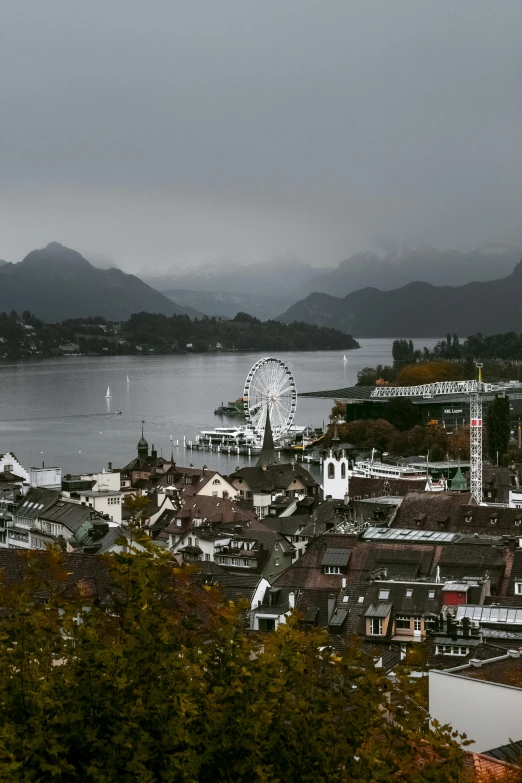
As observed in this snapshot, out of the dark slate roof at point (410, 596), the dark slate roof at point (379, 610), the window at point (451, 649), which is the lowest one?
the dark slate roof at point (379, 610)

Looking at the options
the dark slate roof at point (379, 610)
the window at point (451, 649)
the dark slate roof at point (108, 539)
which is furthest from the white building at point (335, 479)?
the window at point (451, 649)

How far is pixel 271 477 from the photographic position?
27406mm

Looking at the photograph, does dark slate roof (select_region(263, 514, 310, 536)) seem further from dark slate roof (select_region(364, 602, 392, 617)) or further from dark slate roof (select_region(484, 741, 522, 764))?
dark slate roof (select_region(484, 741, 522, 764))

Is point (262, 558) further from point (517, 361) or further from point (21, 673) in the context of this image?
point (517, 361)

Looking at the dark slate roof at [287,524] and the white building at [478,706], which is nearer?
the white building at [478,706]

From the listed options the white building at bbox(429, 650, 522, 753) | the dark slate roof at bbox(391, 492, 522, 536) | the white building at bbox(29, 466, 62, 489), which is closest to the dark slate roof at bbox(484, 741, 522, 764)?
the white building at bbox(429, 650, 522, 753)

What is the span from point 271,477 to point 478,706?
2108 cm

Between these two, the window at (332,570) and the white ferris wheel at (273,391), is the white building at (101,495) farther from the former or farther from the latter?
the white ferris wheel at (273,391)

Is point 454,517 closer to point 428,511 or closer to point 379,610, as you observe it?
point 428,511

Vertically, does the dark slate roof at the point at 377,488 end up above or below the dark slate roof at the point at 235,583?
below

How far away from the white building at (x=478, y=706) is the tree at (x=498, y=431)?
27.8m

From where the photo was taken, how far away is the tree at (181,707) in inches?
168

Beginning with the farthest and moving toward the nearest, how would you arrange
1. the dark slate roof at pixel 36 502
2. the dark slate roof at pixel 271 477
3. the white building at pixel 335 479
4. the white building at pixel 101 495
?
the dark slate roof at pixel 271 477, the white building at pixel 335 479, the white building at pixel 101 495, the dark slate roof at pixel 36 502

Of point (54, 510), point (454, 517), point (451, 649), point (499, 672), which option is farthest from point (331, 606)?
point (54, 510)
